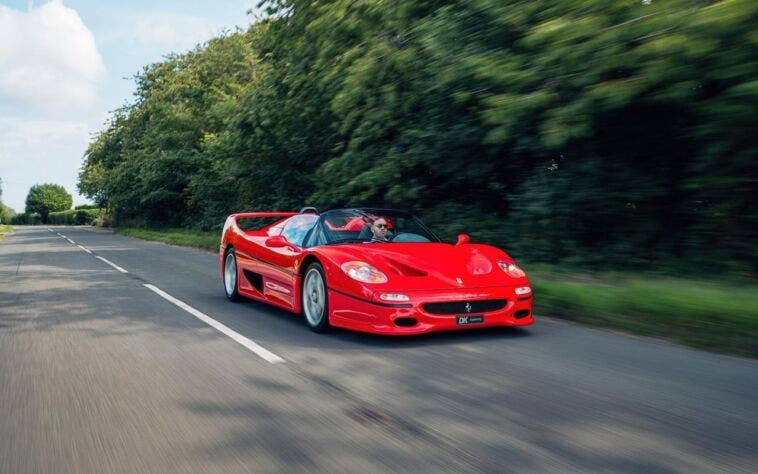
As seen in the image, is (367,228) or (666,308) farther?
(367,228)

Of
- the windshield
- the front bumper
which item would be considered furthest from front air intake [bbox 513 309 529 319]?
the windshield

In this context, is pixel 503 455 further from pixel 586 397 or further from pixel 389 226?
pixel 389 226

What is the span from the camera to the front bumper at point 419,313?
577 centimetres

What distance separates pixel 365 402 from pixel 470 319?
195cm

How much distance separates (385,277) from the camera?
5.99 meters

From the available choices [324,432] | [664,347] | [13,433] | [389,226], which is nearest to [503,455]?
[324,432]

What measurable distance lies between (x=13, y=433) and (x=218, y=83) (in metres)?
34.6

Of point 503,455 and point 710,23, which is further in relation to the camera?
point 710,23

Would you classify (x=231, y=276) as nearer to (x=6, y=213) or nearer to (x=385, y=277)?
(x=385, y=277)

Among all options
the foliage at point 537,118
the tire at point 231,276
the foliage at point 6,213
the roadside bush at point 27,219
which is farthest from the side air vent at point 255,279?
the roadside bush at point 27,219

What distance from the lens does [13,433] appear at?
374 centimetres

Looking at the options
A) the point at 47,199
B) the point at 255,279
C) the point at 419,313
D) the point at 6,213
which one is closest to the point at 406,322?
the point at 419,313

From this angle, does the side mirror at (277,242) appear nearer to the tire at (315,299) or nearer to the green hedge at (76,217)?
the tire at (315,299)

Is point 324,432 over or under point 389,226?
under
